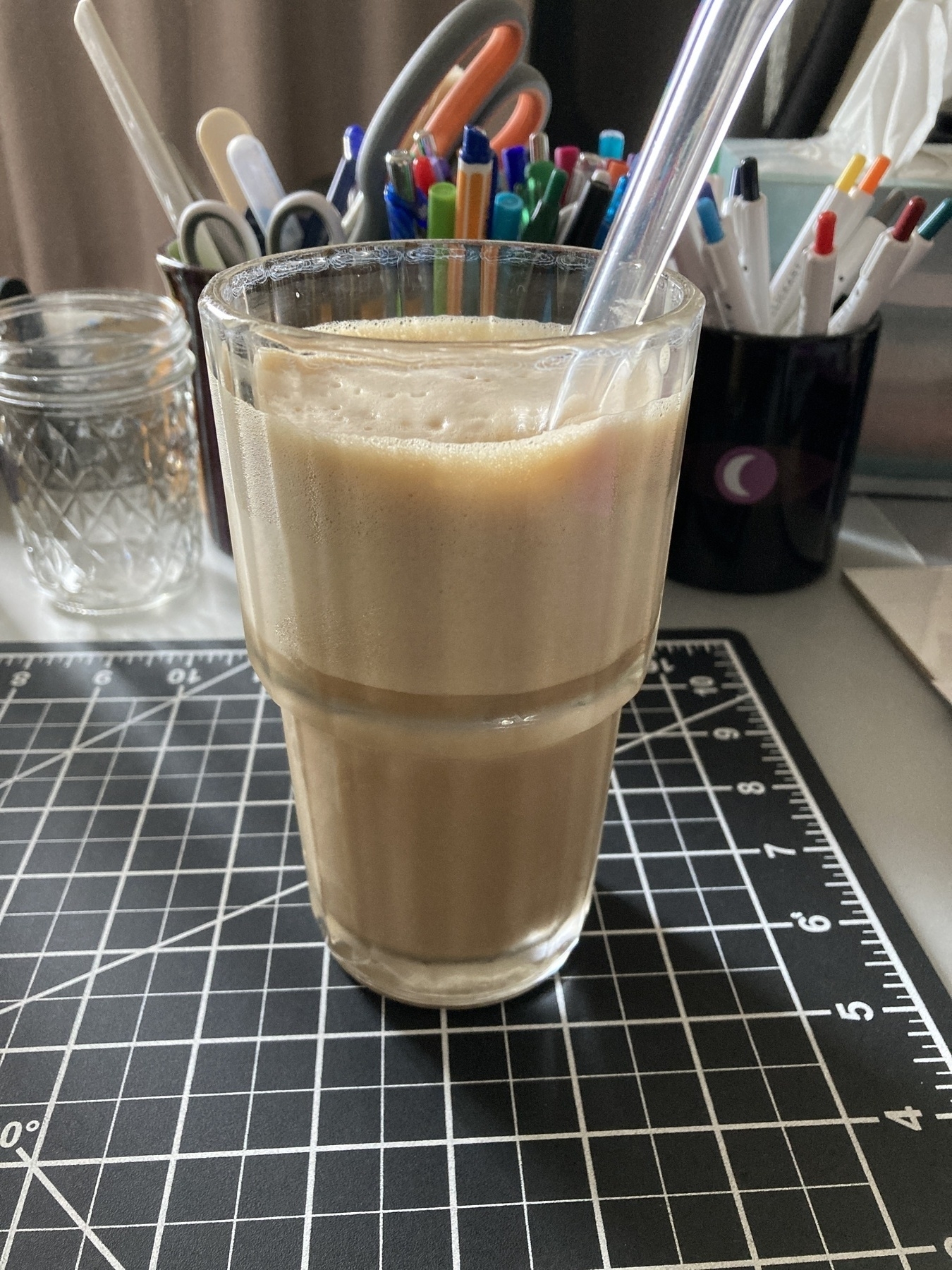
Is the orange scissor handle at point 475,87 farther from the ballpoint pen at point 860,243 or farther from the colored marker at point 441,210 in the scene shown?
the ballpoint pen at point 860,243

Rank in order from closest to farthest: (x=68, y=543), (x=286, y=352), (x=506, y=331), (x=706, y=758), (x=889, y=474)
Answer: (x=286, y=352)
(x=506, y=331)
(x=706, y=758)
(x=68, y=543)
(x=889, y=474)

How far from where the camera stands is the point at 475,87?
675mm

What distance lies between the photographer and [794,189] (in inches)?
31.8

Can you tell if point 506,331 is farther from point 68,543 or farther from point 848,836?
point 68,543

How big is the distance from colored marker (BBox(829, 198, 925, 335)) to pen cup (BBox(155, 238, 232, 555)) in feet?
1.46

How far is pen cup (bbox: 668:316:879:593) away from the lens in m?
0.68

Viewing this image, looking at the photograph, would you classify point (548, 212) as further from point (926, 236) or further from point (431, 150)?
point (926, 236)

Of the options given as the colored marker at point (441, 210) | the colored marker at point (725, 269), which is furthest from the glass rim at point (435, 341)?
the colored marker at point (725, 269)

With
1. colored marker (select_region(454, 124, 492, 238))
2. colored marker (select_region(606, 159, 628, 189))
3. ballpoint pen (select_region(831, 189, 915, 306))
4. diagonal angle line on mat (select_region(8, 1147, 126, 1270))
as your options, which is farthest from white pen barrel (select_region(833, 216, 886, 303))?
diagonal angle line on mat (select_region(8, 1147, 126, 1270))

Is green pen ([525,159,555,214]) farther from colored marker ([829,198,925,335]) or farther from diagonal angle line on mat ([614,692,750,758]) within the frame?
diagonal angle line on mat ([614,692,750,758])

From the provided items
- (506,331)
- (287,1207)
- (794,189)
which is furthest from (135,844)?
(794,189)

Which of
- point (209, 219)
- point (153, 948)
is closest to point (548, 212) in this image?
point (209, 219)

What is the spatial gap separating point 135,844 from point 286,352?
319mm

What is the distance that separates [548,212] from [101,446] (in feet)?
1.20
